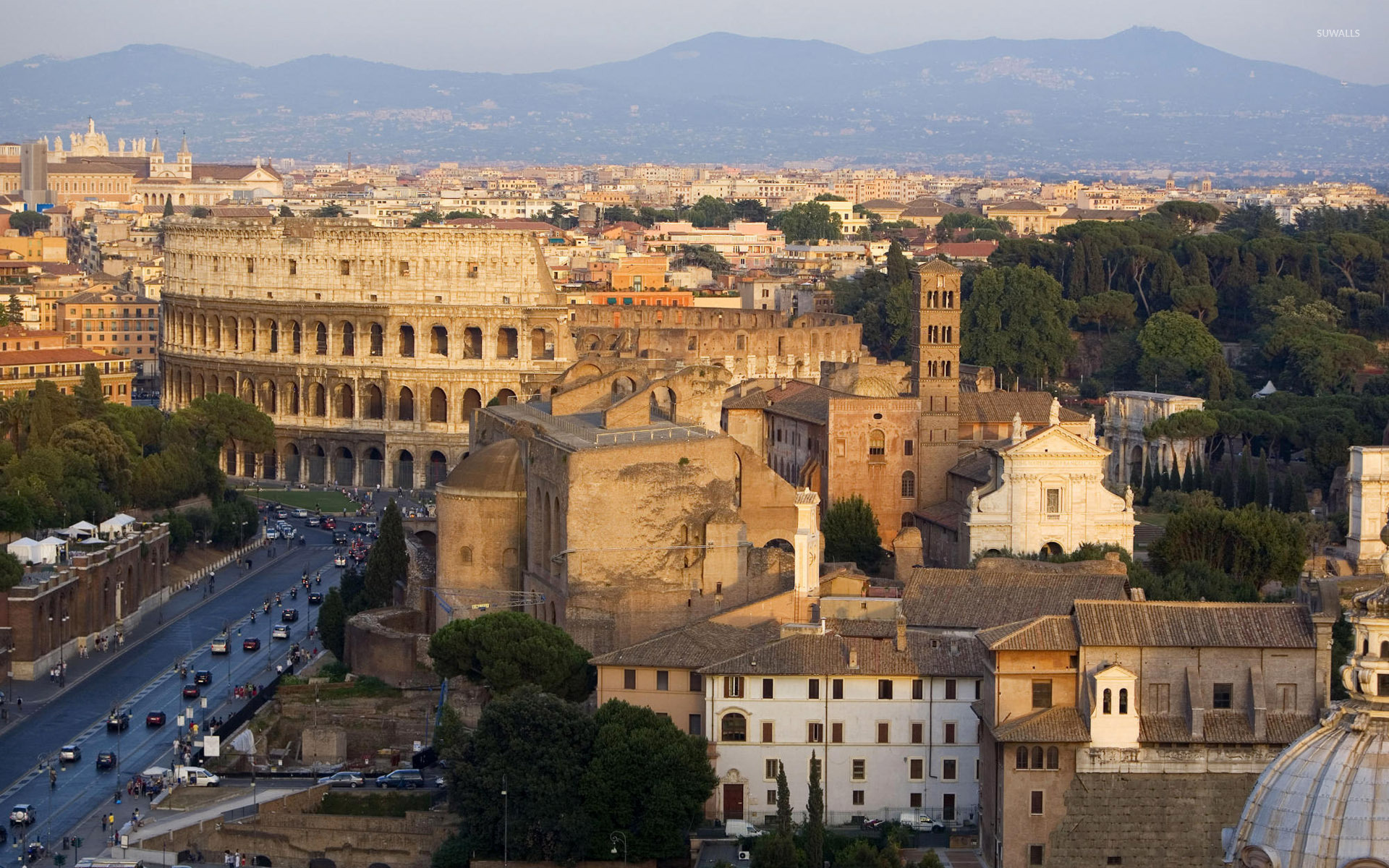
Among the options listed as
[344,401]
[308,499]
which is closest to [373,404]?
[344,401]

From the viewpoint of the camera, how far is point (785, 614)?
48.1 m

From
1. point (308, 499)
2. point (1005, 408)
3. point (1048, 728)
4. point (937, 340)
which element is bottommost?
point (308, 499)

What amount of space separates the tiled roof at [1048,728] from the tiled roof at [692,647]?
6.14m

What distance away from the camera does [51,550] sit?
63.2 meters

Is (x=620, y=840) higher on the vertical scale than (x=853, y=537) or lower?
lower

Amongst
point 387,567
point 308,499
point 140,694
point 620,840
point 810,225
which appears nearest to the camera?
point 620,840

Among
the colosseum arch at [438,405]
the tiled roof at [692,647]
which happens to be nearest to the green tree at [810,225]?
the colosseum arch at [438,405]

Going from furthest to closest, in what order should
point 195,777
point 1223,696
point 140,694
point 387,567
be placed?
point 387,567, point 140,694, point 195,777, point 1223,696

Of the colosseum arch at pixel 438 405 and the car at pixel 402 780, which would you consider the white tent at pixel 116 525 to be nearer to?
the car at pixel 402 780

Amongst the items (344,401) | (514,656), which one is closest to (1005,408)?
(514,656)

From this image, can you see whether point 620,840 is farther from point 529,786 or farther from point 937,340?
point 937,340

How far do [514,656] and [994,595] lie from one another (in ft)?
28.6

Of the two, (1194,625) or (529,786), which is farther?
(529,786)

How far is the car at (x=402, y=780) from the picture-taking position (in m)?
47.0
